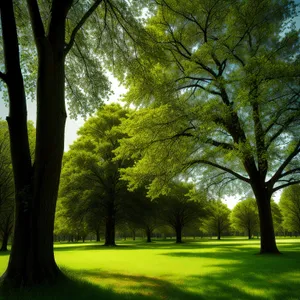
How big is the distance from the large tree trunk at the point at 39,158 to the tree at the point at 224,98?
186 inches

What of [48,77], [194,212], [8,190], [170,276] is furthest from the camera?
[194,212]

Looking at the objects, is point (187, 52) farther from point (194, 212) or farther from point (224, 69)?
point (194, 212)

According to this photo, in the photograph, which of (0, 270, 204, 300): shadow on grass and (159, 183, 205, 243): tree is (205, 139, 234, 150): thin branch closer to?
(0, 270, 204, 300): shadow on grass

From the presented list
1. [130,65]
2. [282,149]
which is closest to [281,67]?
[282,149]

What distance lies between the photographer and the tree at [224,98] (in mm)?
11969

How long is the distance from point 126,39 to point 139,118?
5.25m

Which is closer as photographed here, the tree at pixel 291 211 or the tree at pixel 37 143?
the tree at pixel 37 143

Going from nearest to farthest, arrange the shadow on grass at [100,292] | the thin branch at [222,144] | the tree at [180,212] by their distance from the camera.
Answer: the shadow on grass at [100,292] → the thin branch at [222,144] → the tree at [180,212]

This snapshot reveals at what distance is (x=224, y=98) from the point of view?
1520 cm

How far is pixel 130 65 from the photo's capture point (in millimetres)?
10141

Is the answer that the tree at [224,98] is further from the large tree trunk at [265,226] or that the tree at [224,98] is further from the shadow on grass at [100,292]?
the shadow on grass at [100,292]

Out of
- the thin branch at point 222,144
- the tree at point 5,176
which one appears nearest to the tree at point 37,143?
the thin branch at point 222,144

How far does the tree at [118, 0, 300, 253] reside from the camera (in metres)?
12.0

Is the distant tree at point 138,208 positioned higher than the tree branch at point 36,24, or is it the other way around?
the tree branch at point 36,24
